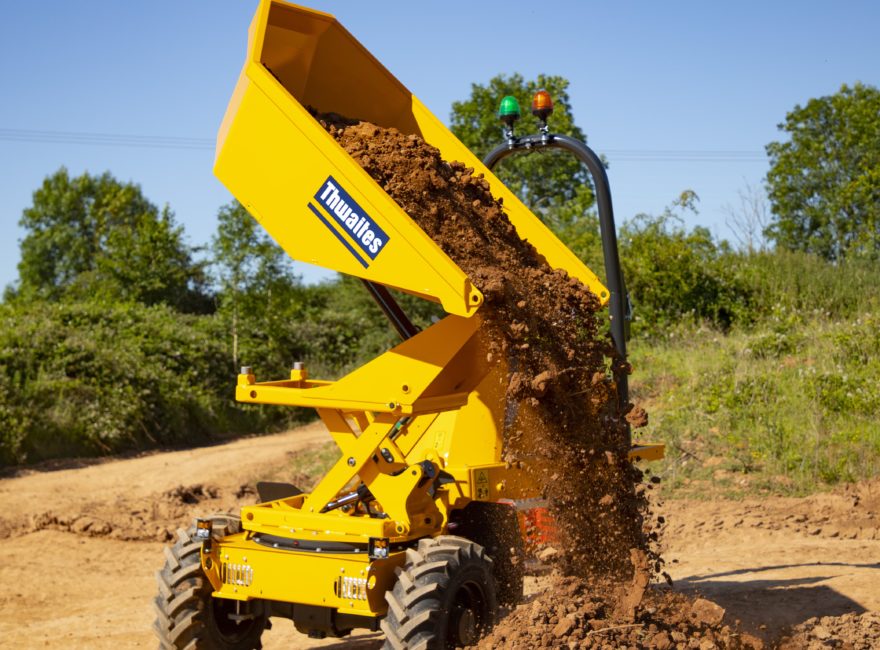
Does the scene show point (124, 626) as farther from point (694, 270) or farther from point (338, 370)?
point (338, 370)

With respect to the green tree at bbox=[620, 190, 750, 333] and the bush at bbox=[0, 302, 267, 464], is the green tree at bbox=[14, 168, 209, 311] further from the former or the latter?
the green tree at bbox=[620, 190, 750, 333]

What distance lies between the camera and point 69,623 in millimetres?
7398

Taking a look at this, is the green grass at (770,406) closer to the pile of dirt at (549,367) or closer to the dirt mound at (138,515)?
the dirt mound at (138,515)

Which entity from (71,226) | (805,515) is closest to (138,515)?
(805,515)

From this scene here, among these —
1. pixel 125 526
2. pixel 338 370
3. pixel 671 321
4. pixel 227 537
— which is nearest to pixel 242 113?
pixel 227 537

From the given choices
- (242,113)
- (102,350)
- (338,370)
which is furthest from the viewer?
(338,370)

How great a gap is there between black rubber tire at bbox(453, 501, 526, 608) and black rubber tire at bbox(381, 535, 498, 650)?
1.31 ft

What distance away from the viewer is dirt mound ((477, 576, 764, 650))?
4676mm

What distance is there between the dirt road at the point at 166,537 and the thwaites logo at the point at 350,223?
9.82ft

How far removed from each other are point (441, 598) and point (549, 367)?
4.38ft

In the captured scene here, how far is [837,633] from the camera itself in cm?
582

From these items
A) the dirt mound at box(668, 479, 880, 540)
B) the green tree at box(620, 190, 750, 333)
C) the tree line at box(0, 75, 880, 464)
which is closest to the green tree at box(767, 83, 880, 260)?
the tree line at box(0, 75, 880, 464)

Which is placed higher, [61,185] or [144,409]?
[61,185]

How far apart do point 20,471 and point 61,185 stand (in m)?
36.8
